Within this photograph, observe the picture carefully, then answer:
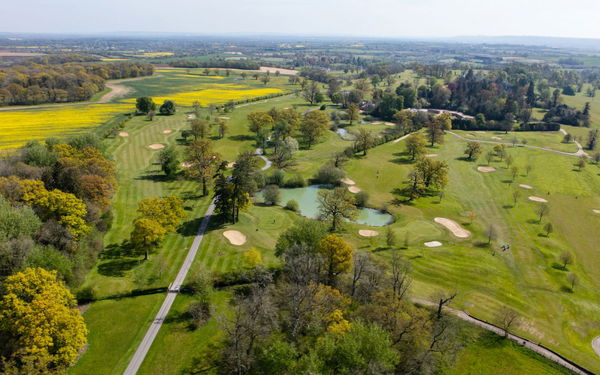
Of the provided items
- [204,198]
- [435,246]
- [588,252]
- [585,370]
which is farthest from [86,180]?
[588,252]

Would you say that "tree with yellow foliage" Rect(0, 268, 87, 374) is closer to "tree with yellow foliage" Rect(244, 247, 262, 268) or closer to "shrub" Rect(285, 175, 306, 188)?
"tree with yellow foliage" Rect(244, 247, 262, 268)

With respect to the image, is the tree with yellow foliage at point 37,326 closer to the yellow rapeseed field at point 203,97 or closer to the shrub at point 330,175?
the shrub at point 330,175

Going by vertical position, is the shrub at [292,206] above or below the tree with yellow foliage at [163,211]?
below

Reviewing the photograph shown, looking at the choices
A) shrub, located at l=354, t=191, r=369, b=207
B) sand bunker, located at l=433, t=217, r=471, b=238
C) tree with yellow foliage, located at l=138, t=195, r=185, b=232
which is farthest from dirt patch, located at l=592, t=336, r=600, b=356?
tree with yellow foliage, located at l=138, t=195, r=185, b=232

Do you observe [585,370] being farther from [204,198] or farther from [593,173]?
[593,173]

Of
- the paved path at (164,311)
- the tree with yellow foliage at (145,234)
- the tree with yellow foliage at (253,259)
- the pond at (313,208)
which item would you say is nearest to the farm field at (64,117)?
the tree with yellow foliage at (145,234)

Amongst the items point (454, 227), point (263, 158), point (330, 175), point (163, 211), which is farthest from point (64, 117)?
point (454, 227)
